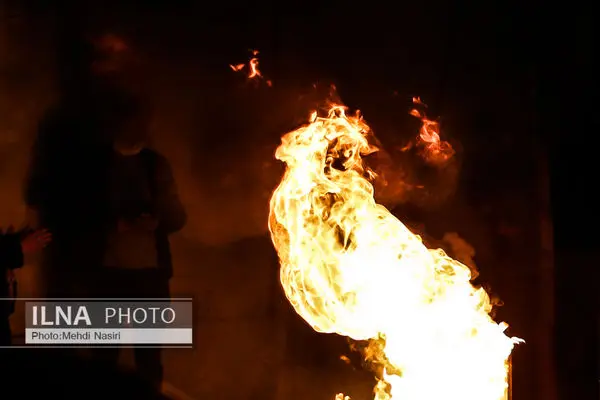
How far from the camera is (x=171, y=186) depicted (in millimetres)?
5129

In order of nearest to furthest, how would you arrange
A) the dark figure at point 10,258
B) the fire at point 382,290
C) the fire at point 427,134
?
the fire at point 382,290
the dark figure at point 10,258
the fire at point 427,134

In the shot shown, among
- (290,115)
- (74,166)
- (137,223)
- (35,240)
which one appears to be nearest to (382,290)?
(290,115)

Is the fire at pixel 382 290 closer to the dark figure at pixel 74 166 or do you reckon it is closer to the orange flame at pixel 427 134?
the orange flame at pixel 427 134

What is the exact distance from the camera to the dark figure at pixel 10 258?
16.4 ft

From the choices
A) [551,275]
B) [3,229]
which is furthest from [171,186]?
[551,275]

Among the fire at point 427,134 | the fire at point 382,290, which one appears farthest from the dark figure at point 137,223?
the fire at point 427,134

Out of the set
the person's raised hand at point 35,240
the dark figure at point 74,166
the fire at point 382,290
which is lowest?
the fire at point 382,290

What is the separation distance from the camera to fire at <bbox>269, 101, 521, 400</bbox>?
14.0 feet

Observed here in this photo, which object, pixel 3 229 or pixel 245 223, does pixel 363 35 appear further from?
pixel 3 229

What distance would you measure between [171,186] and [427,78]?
6.83ft

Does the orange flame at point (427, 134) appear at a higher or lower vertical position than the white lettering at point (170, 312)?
higher

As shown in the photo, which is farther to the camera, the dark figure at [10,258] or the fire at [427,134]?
the fire at [427,134]

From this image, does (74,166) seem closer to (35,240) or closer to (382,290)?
(35,240)

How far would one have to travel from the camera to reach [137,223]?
5082 millimetres
